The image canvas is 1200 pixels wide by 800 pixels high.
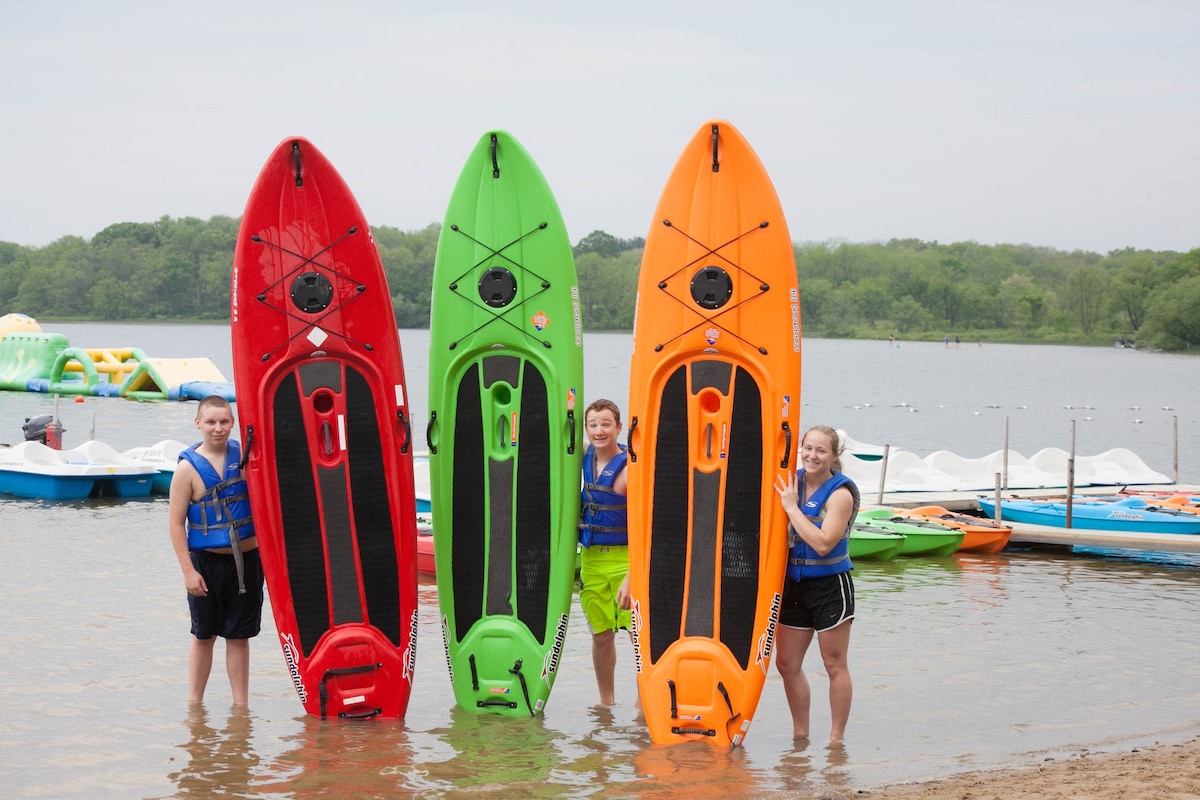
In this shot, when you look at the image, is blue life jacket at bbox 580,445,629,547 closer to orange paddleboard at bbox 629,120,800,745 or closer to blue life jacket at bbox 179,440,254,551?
orange paddleboard at bbox 629,120,800,745

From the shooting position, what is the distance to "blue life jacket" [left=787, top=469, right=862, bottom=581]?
5.24 meters

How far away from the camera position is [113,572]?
35.5 ft

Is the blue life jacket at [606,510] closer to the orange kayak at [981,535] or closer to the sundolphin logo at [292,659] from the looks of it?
the sundolphin logo at [292,659]

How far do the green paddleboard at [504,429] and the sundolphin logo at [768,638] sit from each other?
0.99 meters

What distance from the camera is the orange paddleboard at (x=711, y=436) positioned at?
18.5ft

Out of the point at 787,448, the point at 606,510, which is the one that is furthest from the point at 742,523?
the point at 606,510

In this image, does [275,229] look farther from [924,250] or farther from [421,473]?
[924,250]

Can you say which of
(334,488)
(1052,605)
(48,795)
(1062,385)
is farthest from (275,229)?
(1062,385)

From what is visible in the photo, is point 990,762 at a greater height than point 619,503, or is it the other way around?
point 619,503

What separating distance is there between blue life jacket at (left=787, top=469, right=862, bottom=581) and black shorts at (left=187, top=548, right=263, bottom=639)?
2363mm

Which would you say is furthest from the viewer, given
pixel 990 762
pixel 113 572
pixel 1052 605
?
pixel 113 572

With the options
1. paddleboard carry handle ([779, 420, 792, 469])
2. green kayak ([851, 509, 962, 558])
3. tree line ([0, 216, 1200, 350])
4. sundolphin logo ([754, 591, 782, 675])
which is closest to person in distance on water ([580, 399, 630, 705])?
sundolphin logo ([754, 591, 782, 675])

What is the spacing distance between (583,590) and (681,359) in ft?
3.93

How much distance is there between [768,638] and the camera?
5.60 metres
